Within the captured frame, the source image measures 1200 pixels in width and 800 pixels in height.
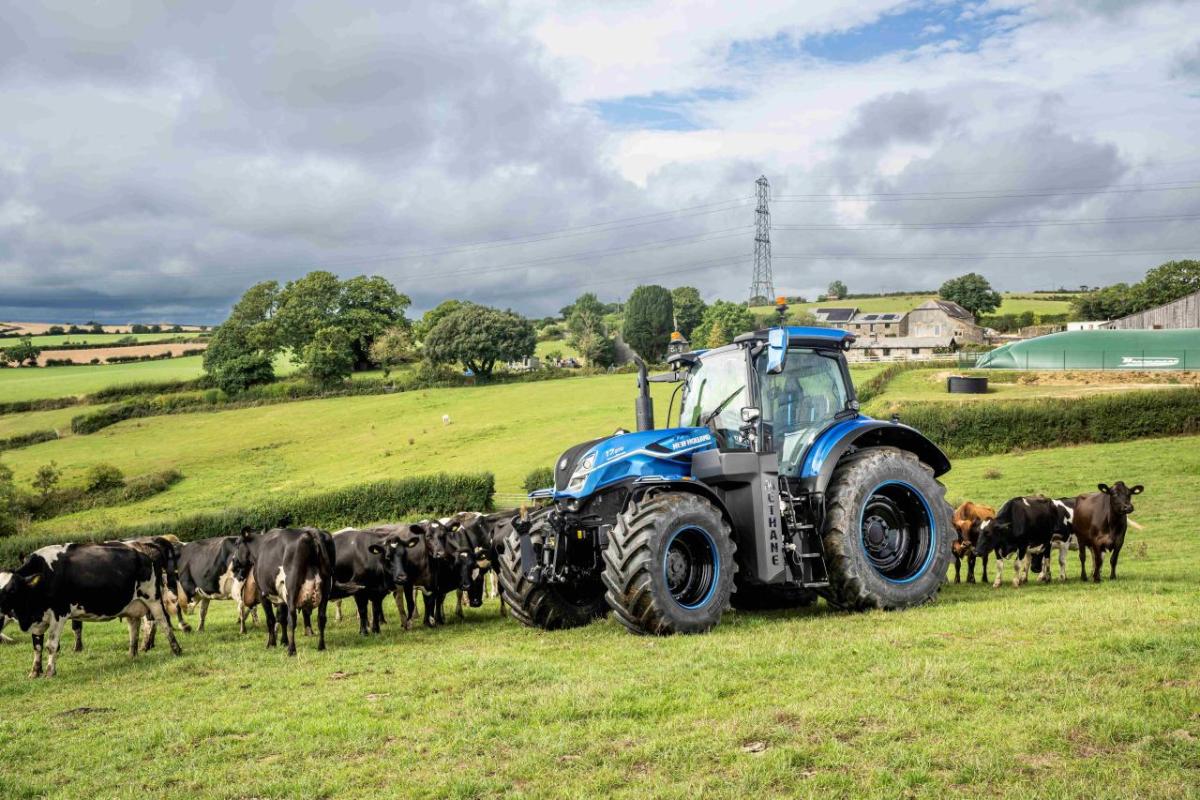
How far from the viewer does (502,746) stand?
685 centimetres

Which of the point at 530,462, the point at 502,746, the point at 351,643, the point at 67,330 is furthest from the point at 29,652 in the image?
the point at 67,330

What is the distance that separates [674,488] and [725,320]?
69.0 m

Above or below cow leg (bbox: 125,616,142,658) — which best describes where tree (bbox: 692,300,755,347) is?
above

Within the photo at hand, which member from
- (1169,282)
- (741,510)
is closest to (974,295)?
(1169,282)

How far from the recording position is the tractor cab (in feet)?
36.4

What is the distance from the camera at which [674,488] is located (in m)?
10.3

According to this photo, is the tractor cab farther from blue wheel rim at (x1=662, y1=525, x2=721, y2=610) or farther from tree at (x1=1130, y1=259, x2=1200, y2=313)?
→ tree at (x1=1130, y1=259, x2=1200, y2=313)

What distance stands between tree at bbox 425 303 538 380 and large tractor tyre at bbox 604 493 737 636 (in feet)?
215

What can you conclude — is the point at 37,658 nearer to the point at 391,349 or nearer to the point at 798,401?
the point at 798,401

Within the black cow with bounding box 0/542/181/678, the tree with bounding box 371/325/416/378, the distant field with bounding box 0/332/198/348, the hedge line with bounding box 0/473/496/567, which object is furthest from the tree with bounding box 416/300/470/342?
the black cow with bounding box 0/542/181/678

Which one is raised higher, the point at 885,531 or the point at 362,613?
the point at 885,531

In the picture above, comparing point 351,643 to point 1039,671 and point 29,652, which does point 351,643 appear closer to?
point 29,652

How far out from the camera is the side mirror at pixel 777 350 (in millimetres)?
10180

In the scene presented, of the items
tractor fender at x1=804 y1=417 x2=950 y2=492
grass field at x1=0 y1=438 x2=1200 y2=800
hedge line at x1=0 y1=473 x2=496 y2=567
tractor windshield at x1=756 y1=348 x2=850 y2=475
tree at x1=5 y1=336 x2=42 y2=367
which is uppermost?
tree at x1=5 y1=336 x2=42 y2=367
